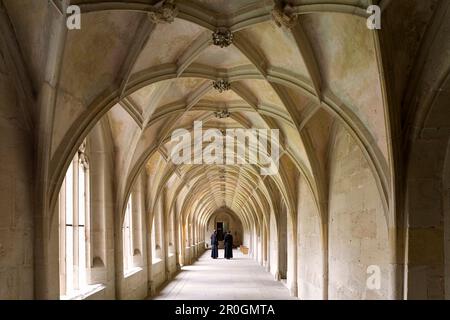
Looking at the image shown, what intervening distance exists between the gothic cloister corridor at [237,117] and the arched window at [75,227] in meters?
0.03

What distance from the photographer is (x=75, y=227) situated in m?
8.28

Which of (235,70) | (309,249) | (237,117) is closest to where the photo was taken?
(235,70)

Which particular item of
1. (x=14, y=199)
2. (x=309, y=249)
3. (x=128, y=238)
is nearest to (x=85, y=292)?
(x=14, y=199)

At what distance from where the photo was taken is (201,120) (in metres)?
11.4

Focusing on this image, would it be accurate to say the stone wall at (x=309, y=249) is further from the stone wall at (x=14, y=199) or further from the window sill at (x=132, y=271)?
the stone wall at (x=14, y=199)

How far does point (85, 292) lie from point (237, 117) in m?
4.91

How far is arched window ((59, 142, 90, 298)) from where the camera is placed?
774cm

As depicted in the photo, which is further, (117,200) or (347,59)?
(117,200)

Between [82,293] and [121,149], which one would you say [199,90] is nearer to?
[121,149]

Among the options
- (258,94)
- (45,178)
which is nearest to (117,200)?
(258,94)

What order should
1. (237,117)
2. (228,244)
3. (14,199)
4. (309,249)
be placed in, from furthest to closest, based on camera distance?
(228,244)
(309,249)
(237,117)
(14,199)

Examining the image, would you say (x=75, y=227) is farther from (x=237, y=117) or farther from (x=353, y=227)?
(x=353, y=227)
